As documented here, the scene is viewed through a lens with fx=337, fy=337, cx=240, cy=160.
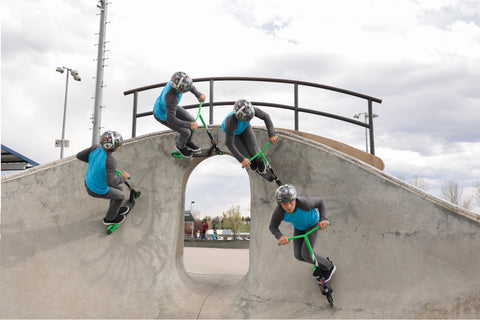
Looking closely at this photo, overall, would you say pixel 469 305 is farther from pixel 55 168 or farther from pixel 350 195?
pixel 55 168

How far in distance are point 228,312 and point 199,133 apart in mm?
4117

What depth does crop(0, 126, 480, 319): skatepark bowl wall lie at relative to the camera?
599 cm

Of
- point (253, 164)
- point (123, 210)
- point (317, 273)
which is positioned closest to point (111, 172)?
point (123, 210)

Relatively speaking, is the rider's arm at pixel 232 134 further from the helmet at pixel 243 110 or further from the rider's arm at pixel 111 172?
the rider's arm at pixel 111 172

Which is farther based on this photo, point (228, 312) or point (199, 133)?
point (199, 133)

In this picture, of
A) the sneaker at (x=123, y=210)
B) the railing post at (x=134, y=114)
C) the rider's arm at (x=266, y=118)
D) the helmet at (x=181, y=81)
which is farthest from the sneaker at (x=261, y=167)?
the railing post at (x=134, y=114)

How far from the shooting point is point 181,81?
23.2 ft

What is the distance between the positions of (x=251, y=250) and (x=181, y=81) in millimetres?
4050

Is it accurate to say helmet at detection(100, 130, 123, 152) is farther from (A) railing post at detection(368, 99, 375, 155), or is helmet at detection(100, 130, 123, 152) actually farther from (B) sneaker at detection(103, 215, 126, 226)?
(A) railing post at detection(368, 99, 375, 155)

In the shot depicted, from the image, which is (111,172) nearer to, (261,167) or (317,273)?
(261,167)

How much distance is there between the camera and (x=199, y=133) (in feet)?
27.4

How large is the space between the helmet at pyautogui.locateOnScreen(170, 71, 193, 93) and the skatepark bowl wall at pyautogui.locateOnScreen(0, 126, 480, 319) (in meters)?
1.49

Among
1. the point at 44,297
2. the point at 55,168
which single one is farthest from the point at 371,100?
the point at 44,297

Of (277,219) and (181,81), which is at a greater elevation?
(181,81)
